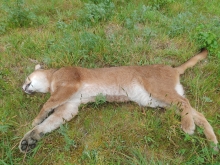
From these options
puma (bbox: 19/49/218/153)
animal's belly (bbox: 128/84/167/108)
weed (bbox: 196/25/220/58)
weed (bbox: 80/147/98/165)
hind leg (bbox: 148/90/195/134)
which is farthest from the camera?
weed (bbox: 196/25/220/58)

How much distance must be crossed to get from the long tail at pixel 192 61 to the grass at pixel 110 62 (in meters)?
0.13

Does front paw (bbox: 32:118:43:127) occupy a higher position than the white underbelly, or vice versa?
the white underbelly

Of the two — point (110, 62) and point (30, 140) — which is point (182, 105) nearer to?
point (110, 62)

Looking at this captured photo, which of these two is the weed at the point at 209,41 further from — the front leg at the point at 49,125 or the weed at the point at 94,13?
the front leg at the point at 49,125

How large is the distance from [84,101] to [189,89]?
1.84 m

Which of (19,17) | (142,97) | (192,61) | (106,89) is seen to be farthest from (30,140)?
(19,17)

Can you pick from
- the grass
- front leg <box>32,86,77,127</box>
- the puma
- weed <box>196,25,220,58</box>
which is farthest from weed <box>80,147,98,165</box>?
weed <box>196,25,220,58</box>

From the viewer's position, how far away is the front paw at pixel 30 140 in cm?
332

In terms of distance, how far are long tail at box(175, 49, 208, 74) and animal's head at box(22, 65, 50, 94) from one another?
2.37m

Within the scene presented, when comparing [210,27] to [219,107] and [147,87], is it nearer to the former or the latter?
[219,107]

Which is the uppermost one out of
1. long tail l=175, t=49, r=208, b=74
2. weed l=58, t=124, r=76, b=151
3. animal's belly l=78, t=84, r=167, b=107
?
long tail l=175, t=49, r=208, b=74

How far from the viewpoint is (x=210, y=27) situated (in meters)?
5.28

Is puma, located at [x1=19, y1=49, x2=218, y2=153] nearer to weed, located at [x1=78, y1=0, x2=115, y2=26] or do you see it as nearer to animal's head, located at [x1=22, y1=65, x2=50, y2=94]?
animal's head, located at [x1=22, y1=65, x2=50, y2=94]

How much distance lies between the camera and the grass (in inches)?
129
